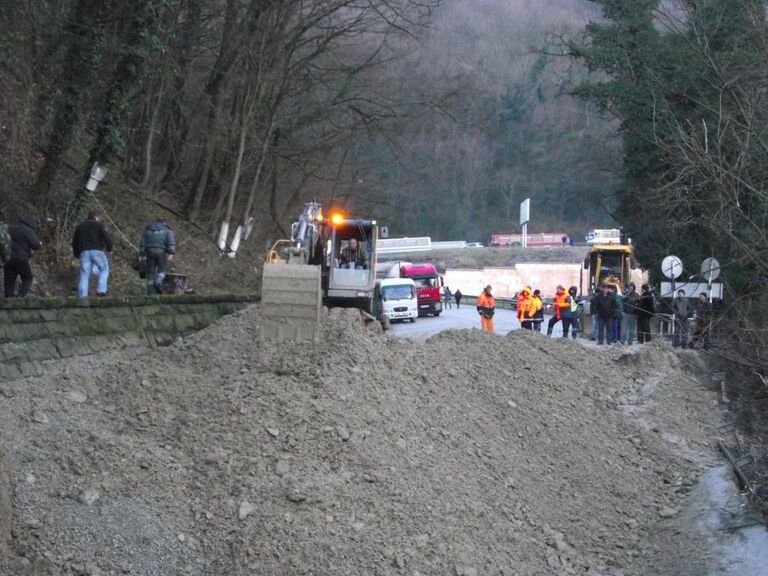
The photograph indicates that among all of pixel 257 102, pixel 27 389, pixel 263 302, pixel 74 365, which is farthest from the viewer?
pixel 257 102

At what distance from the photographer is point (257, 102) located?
32.0m

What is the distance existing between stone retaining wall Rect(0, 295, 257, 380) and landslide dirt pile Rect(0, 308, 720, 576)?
27 centimetres

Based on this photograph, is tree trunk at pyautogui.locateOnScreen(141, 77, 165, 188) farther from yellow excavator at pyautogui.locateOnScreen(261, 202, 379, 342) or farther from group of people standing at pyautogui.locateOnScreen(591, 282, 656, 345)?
group of people standing at pyautogui.locateOnScreen(591, 282, 656, 345)

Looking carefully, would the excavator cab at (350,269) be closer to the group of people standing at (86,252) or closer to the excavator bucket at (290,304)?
the group of people standing at (86,252)

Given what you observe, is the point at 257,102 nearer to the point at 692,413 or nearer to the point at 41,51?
the point at 41,51

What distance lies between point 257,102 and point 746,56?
18.9 meters

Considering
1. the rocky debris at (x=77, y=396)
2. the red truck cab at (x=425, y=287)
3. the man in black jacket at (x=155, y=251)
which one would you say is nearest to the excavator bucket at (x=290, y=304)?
the rocky debris at (x=77, y=396)

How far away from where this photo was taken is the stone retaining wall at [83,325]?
11.6 m

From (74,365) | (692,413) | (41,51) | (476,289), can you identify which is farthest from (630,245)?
(476,289)

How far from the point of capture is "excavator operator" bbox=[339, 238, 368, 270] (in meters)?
29.9

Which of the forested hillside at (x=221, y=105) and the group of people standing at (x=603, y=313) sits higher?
the forested hillside at (x=221, y=105)

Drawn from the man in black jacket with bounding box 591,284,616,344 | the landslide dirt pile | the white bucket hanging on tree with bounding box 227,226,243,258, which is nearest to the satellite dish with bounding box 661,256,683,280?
the landslide dirt pile

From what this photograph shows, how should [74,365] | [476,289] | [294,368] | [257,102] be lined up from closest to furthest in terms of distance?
[74,365]
[294,368]
[257,102]
[476,289]

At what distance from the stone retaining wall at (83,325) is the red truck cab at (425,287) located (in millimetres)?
33074
